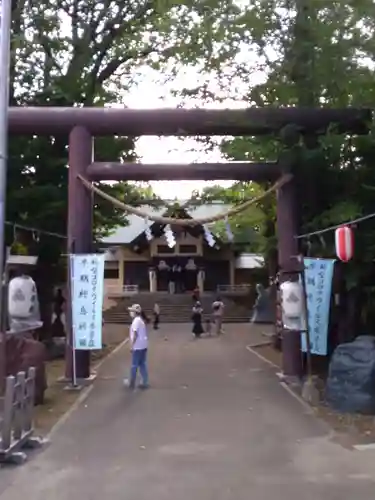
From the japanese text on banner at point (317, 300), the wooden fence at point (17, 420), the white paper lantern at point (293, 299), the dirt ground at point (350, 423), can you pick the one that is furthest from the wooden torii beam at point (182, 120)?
the wooden fence at point (17, 420)

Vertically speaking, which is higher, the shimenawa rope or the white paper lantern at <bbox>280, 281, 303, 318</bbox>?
the shimenawa rope

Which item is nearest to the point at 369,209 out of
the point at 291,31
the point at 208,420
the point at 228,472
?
the point at 291,31

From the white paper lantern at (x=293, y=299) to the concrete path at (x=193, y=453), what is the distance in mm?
1644

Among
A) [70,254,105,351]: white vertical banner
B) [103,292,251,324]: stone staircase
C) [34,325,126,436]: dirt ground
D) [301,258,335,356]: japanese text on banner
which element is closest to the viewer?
[34,325,126,436]: dirt ground

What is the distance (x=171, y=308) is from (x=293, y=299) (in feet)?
100

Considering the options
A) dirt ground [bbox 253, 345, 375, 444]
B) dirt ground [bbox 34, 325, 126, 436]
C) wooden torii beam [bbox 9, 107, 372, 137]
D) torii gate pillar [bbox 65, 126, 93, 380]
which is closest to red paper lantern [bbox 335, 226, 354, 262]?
dirt ground [bbox 253, 345, 375, 444]

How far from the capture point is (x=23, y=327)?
14523mm

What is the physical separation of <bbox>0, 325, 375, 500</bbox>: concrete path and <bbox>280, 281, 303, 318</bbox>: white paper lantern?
1644 mm

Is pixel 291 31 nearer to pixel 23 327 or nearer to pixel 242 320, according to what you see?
pixel 23 327

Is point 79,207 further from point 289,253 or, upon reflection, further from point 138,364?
point 289,253

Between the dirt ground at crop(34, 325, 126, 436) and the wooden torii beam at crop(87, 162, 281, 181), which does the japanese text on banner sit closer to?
the wooden torii beam at crop(87, 162, 281, 181)

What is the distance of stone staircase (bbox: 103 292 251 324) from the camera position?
43344 millimetres

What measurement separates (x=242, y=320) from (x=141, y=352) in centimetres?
2841

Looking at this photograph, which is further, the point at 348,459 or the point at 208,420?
the point at 208,420
